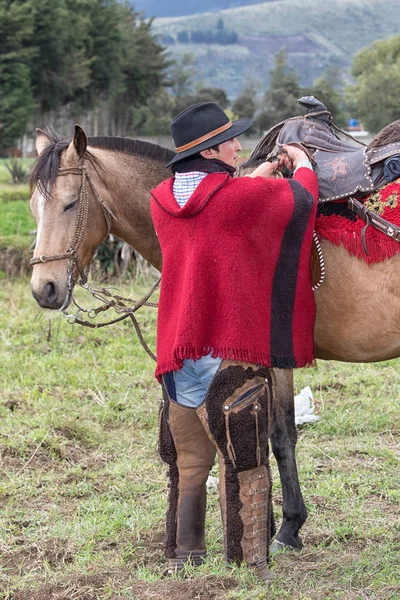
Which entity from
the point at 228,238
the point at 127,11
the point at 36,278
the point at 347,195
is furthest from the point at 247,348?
the point at 127,11

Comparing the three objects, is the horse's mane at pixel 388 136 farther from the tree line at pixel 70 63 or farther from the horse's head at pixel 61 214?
the tree line at pixel 70 63

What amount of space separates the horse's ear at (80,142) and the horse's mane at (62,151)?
87mm

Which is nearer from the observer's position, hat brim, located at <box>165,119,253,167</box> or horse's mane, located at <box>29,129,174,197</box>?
hat brim, located at <box>165,119,253,167</box>

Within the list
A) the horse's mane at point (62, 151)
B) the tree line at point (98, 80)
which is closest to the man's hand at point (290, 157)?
the horse's mane at point (62, 151)

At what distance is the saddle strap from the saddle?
0.05m

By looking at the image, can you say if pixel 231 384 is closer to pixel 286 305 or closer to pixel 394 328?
pixel 286 305

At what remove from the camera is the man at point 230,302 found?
305cm

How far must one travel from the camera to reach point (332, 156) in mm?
3570

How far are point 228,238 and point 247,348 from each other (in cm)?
44

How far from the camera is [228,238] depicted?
9.98 ft

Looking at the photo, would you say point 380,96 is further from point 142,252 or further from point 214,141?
point 214,141

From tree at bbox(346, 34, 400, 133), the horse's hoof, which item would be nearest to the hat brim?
the horse's hoof

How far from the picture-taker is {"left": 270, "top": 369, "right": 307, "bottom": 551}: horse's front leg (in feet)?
12.6

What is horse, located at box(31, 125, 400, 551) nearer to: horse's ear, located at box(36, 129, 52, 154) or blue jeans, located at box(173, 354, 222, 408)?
horse's ear, located at box(36, 129, 52, 154)
